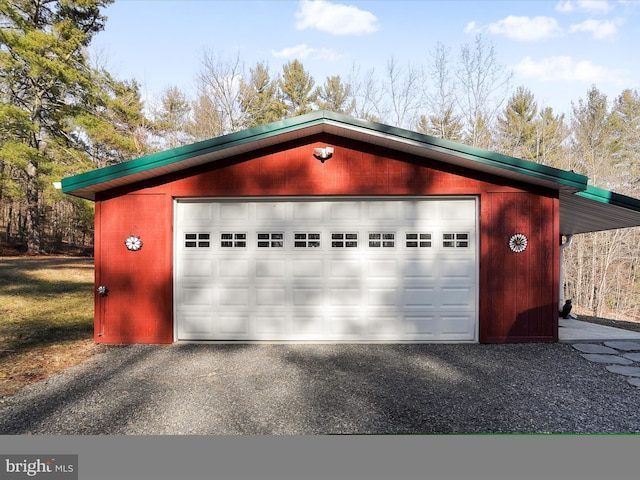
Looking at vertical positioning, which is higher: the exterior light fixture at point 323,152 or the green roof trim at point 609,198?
the exterior light fixture at point 323,152

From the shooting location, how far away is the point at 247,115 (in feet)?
64.6

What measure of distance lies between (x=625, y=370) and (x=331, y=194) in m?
4.97

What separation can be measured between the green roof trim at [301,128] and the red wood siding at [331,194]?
0.43 metres

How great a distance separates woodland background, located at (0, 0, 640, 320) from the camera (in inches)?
552

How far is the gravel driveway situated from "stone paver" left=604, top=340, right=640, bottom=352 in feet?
3.04

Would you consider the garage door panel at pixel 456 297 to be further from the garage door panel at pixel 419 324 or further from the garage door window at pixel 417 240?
the garage door window at pixel 417 240

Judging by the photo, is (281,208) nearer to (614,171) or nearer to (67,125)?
(67,125)

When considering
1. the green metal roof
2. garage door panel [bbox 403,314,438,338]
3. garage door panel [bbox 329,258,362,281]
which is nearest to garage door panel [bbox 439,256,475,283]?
garage door panel [bbox 403,314,438,338]

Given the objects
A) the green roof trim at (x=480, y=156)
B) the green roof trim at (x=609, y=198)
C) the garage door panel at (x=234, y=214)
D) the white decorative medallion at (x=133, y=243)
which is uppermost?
the green roof trim at (x=480, y=156)

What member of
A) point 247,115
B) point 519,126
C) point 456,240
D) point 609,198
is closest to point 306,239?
point 456,240

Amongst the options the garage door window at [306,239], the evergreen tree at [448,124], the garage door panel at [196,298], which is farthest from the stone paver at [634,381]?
the evergreen tree at [448,124]

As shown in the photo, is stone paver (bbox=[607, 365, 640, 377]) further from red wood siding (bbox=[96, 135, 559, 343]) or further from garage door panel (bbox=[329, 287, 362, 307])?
garage door panel (bbox=[329, 287, 362, 307])

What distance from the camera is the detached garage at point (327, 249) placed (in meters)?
5.69

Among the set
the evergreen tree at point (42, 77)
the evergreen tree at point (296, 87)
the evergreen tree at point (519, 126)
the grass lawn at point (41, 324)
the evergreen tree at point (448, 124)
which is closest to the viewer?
the grass lawn at point (41, 324)
